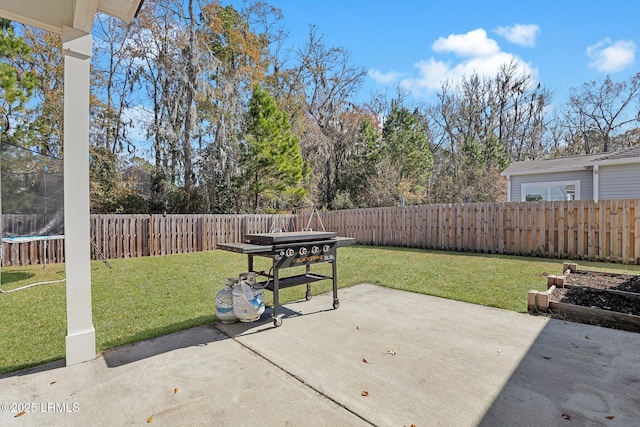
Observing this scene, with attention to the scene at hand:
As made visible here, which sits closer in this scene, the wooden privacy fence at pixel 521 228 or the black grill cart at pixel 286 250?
the black grill cart at pixel 286 250

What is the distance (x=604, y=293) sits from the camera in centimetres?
381

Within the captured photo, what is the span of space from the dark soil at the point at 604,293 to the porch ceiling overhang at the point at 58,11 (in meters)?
5.42

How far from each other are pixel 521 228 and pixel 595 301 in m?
4.98

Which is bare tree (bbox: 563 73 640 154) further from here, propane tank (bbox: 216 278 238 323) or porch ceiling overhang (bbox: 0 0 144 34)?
porch ceiling overhang (bbox: 0 0 144 34)

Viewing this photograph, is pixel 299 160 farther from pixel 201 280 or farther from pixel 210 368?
pixel 210 368

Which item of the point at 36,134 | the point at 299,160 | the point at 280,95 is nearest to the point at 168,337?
the point at 36,134

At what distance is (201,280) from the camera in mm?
5777

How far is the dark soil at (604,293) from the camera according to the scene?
3.46 metres

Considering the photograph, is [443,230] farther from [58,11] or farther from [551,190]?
[58,11]

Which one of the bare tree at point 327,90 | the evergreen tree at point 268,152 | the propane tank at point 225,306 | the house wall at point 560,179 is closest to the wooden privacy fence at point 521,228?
the evergreen tree at point 268,152

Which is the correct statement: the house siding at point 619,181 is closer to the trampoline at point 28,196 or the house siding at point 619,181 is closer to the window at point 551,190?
the window at point 551,190

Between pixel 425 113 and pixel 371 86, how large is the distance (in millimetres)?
4560

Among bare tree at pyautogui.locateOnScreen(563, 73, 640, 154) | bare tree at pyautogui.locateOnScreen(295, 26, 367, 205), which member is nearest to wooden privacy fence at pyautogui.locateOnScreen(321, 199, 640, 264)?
bare tree at pyautogui.locateOnScreen(295, 26, 367, 205)

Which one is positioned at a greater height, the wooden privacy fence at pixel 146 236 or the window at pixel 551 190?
the window at pixel 551 190
